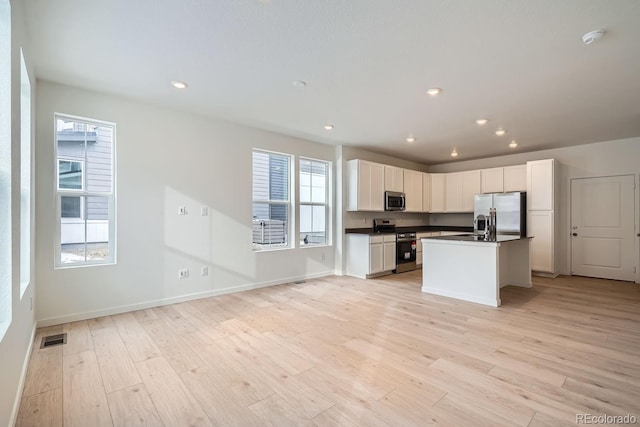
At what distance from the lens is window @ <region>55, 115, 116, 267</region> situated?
345 centimetres

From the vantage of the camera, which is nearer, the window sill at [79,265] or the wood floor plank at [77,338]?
the wood floor plank at [77,338]

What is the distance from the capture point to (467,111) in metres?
4.10

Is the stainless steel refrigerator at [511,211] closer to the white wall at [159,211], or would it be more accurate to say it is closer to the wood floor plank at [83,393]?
the white wall at [159,211]

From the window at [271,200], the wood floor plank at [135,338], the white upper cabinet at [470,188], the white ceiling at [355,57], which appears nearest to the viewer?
the white ceiling at [355,57]

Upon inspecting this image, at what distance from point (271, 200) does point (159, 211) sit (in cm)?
181

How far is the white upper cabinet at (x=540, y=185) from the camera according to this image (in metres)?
5.88

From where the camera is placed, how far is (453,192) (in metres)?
7.48

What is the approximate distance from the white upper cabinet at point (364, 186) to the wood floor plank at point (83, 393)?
4635 mm

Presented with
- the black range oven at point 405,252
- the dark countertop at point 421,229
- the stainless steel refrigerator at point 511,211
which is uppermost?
the stainless steel refrigerator at point 511,211

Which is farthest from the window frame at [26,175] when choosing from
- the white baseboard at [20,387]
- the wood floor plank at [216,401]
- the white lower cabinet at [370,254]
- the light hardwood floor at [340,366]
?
the white lower cabinet at [370,254]

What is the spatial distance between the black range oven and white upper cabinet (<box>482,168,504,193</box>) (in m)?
1.97

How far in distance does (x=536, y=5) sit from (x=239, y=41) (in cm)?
216

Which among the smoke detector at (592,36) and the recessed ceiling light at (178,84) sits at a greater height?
the recessed ceiling light at (178,84)

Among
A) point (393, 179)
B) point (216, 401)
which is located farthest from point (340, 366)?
point (393, 179)
